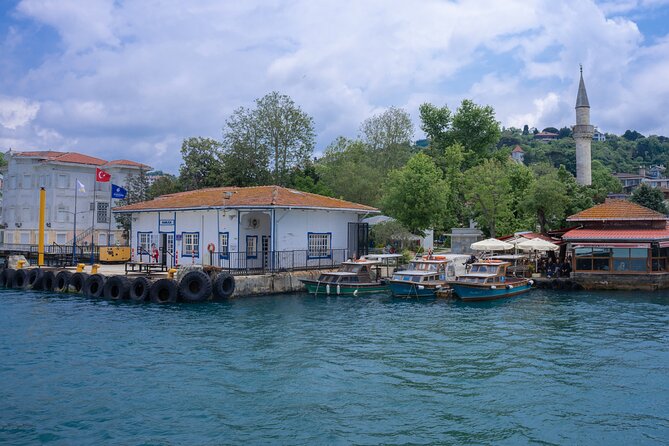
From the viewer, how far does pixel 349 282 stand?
101 feet

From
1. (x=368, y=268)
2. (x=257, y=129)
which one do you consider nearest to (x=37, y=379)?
(x=368, y=268)

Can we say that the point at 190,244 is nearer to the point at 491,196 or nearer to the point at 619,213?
the point at 491,196

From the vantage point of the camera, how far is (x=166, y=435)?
36.5 feet

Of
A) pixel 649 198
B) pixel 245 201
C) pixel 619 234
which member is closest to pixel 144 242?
pixel 245 201

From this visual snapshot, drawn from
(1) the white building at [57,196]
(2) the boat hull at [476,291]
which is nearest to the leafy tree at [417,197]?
(2) the boat hull at [476,291]

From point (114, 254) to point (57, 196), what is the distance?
2332 cm

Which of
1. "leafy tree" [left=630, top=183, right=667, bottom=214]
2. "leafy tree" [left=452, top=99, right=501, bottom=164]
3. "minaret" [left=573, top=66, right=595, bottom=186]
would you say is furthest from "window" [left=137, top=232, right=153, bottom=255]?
"minaret" [left=573, top=66, right=595, bottom=186]

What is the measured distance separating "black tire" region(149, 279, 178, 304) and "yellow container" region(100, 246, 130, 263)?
14.3 metres

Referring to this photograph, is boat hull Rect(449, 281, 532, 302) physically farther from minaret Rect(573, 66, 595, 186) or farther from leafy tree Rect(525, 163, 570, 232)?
minaret Rect(573, 66, 595, 186)

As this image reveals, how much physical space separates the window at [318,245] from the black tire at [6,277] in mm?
17325

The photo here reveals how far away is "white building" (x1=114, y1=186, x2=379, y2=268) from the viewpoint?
106 feet

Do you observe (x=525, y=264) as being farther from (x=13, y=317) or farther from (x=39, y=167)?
(x=39, y=167)

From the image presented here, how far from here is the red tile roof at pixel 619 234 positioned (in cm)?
3277

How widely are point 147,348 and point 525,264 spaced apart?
27.9m
